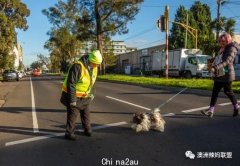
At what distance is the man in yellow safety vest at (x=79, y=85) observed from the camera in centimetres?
742

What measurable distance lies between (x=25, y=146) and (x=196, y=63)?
93.6 ft

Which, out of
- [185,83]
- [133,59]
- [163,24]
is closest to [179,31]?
[133,59]

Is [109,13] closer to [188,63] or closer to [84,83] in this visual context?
[188,63]

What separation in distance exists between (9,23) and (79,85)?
48.1 meters

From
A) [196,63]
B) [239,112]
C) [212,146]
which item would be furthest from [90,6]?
[212,146]

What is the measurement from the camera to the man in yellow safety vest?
7422mm

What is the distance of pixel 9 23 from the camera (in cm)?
5306

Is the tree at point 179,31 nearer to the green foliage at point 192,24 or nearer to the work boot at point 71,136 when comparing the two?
the green foliage at point 192,24

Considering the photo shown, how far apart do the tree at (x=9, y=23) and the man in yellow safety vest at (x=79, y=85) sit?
149 feet

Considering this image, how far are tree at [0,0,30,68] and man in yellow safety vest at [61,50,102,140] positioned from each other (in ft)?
149

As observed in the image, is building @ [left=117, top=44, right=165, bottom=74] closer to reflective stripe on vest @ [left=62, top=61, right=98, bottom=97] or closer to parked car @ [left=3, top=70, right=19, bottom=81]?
parked car @ [left=3, top=70, right=19, bottom=81]

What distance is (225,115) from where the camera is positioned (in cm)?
988

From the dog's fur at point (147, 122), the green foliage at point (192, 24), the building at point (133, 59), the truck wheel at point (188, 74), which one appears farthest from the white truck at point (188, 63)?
the building at point (133, 59)

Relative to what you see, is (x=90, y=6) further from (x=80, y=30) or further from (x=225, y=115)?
(x=225, y=115)
